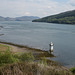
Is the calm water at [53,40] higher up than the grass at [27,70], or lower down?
lower down

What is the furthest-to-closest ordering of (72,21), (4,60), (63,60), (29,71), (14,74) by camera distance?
(72,21)
(63,60)
(4,60)
(29,71)
(14,74)

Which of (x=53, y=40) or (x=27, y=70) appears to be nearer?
(x=27, y=70)

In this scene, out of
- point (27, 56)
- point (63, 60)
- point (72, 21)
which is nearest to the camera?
point (27, 56)

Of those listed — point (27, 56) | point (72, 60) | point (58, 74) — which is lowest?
point (72, 60)

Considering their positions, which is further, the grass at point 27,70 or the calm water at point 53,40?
the calm water at point 53,40

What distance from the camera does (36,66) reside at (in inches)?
315

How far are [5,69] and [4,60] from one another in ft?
20.6

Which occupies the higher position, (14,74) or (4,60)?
(14,74)

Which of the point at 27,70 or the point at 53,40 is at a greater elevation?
the point at 27,70

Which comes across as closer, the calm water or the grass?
the grass

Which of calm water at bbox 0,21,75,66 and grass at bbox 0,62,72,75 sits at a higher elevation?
grass at bbox 0,62,72,75

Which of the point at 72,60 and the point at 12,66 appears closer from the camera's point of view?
the point at 12,66

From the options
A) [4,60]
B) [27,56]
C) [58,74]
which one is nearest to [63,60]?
[27,56]

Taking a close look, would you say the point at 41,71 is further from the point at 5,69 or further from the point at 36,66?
the point at 5,69
